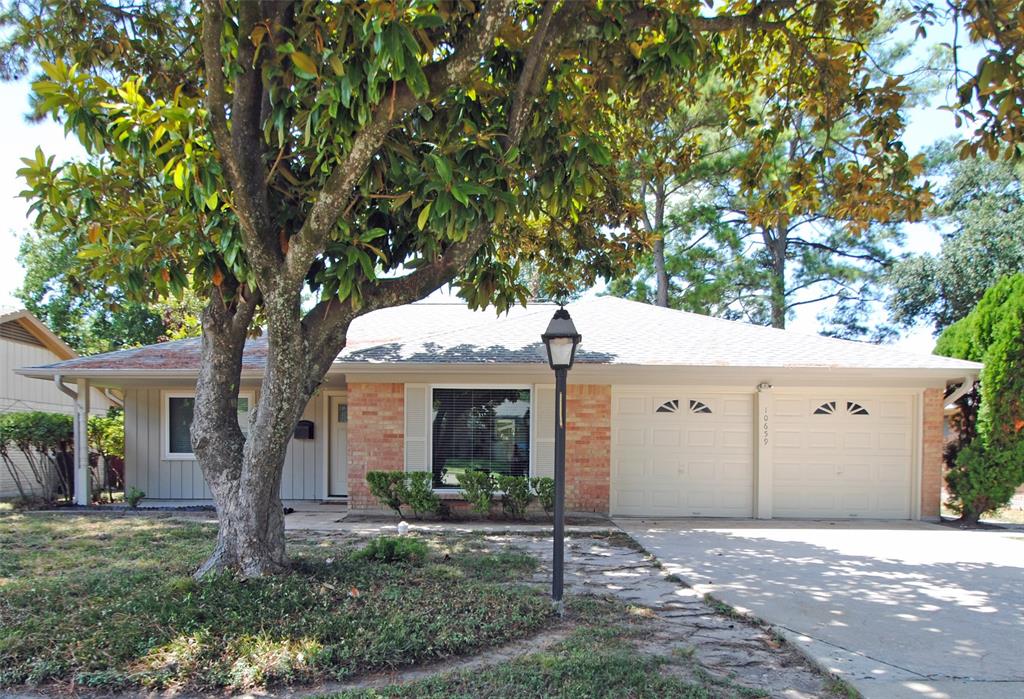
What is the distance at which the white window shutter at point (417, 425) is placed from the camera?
37.2 ft

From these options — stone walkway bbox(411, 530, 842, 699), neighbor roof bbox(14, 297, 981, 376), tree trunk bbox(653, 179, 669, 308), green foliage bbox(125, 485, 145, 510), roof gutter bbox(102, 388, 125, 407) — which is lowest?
green foliage bbox(125, 485, 145, 510)

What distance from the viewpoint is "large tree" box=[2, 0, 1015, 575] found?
5145mm

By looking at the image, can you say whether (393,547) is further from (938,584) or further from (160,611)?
(938,584)

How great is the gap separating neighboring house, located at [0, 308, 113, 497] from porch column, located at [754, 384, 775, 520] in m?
13.7

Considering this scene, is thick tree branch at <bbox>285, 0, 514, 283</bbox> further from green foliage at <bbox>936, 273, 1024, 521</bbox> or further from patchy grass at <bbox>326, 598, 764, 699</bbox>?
green foliage at <bbox>936, 273, 1024, 521</bbox>

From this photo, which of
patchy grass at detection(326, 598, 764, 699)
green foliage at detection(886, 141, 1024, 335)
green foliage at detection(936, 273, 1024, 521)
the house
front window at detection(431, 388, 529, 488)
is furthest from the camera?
green foliage at detection(886, 141, 1024, 335)

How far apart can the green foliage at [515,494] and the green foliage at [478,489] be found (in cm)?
17

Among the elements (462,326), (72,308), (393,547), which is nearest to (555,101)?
(393,547)

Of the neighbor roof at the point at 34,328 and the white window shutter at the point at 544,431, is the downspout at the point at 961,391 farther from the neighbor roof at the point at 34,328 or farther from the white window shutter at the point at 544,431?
the neighbor roof at the point at 34,328

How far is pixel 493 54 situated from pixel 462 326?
7.46 metres

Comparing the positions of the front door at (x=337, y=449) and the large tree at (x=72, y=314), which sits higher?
the large tree at (x=72, y=314)

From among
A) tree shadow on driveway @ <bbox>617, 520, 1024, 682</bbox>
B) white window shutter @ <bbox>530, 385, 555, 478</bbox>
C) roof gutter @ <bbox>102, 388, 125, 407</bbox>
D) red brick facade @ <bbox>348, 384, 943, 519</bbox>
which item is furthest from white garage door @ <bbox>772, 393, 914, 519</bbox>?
roof gutter @ <bbox>102, 388, 125, 407</bbox>

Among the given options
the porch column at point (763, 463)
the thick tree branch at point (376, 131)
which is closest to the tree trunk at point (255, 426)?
the thick tree branch at point (376, 131)

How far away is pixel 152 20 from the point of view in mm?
7457
